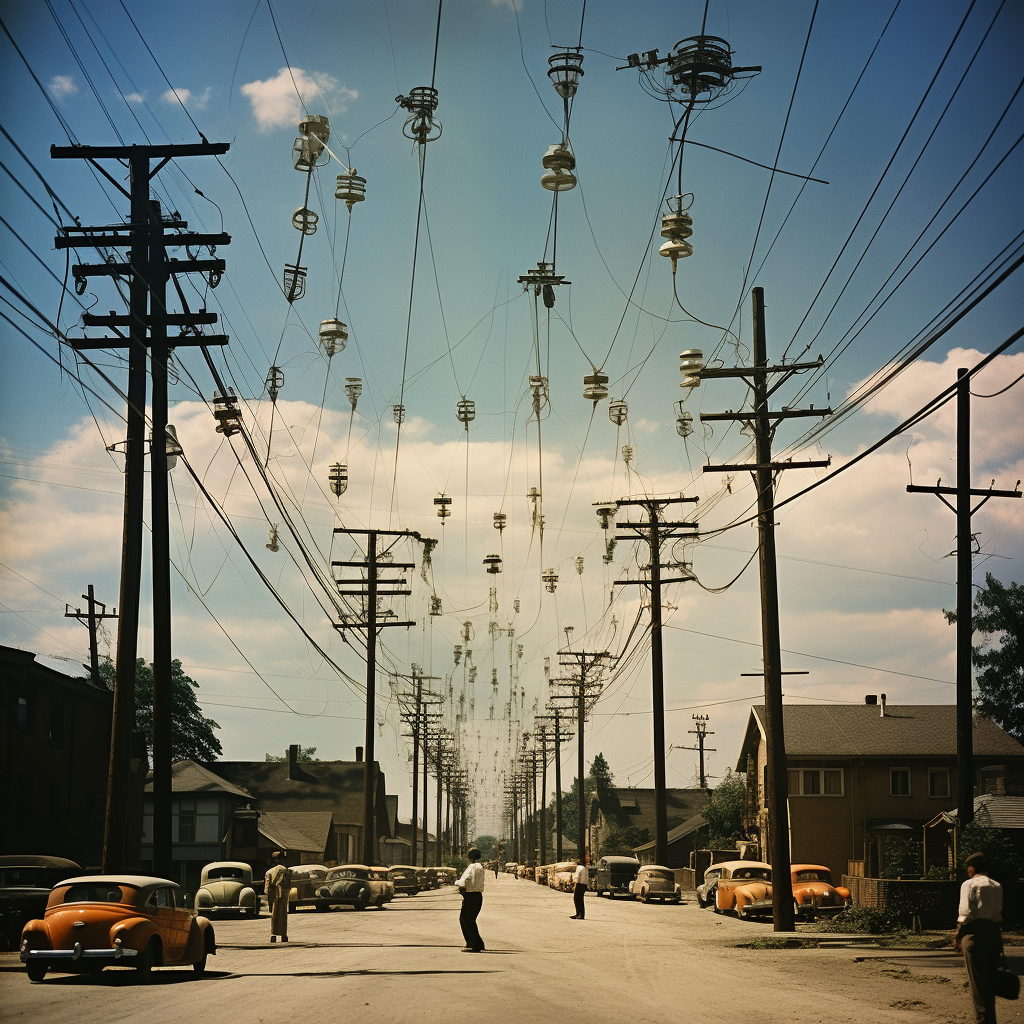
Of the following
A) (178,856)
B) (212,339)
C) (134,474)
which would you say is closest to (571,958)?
(134,474)

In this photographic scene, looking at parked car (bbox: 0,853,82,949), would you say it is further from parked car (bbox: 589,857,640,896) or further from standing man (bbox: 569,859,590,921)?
parked car (bbox: 589,857,640,896)

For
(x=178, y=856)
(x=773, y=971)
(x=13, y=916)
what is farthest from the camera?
(x=178, y=856)

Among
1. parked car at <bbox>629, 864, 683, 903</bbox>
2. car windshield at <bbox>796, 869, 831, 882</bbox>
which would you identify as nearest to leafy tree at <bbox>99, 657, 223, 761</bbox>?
Answer: parked car at <bbox>629, 864, 683, 903</bbox>

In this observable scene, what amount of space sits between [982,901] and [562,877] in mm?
60438

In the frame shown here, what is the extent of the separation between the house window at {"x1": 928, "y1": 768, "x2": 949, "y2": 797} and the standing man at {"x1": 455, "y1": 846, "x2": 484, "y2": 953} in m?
39.1

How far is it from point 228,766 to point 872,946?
75.8m

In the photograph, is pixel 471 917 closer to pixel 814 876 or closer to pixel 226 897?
pixel 814 876

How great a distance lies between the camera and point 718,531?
31750 mm

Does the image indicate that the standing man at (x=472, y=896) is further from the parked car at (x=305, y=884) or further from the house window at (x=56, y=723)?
the house window at (x=56, y=723)

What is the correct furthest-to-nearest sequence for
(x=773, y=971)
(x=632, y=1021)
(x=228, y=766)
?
(x=228, y=766) < (x=773, y=971) < (x=632, y=1021)

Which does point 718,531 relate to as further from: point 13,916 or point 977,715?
point 977,715

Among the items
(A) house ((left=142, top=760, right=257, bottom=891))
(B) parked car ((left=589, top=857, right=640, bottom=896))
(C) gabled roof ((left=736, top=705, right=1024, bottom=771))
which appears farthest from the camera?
(A) house ((left=142, top=760, right=257, bottom=891))

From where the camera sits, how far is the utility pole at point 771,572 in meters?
28.1

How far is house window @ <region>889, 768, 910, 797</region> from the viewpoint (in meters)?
55.9
